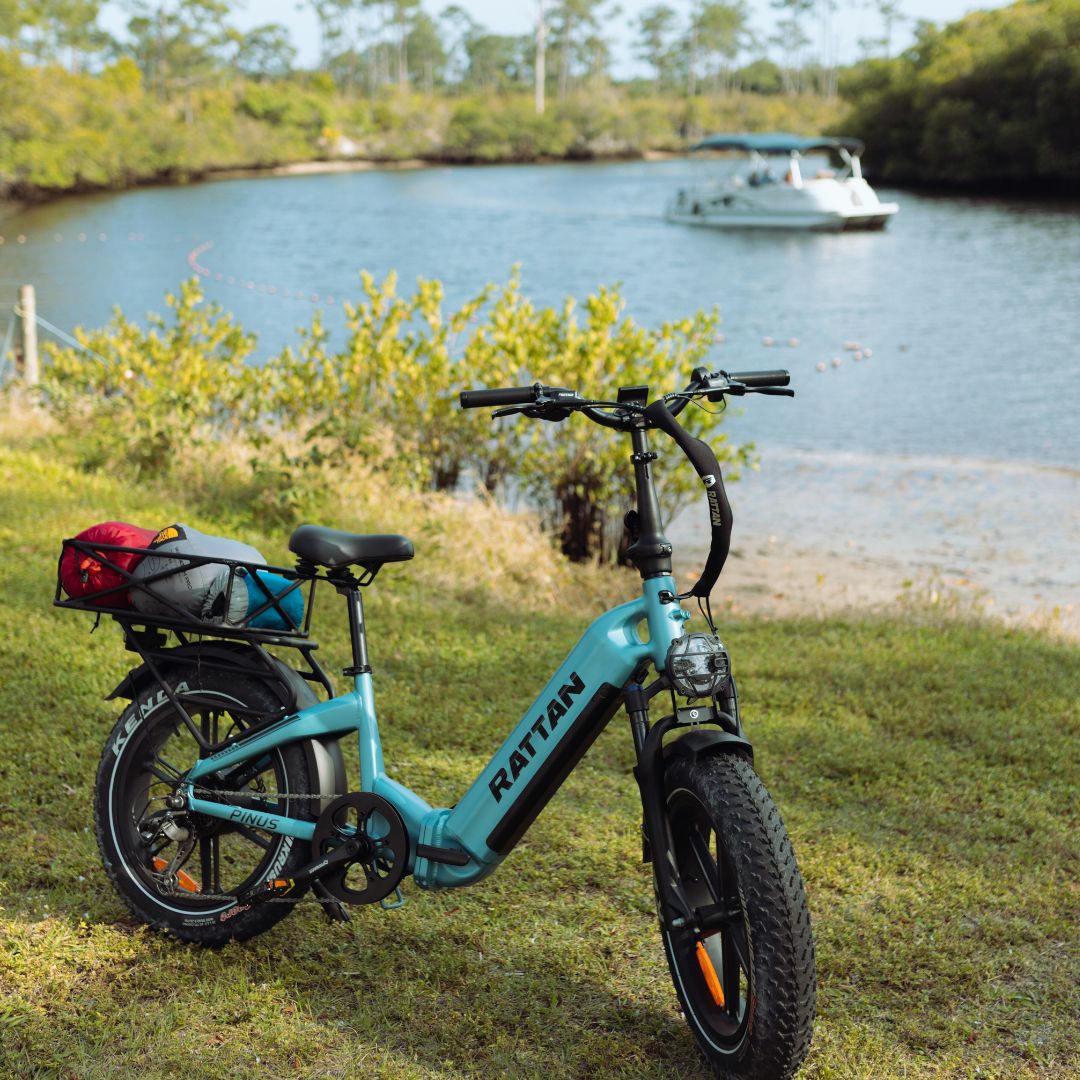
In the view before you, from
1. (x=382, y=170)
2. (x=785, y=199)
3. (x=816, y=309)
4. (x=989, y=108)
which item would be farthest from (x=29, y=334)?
(x=382, y=170)

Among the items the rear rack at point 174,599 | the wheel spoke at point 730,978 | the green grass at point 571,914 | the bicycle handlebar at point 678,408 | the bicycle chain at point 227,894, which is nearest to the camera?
the bicycle handlebar at point 678,408

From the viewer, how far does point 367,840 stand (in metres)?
3.11

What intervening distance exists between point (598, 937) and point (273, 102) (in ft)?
294

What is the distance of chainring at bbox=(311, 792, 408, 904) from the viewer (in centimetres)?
306

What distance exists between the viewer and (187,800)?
10.5 ft

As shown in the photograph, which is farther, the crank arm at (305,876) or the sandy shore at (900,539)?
the sandy shore at (900,539)

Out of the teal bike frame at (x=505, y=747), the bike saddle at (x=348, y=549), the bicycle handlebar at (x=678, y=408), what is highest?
the bicycle handlebar at (x=678, y=408)

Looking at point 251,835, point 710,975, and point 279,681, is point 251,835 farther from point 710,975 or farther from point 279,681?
point 710,975

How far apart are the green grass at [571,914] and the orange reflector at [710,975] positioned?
0.68 ft

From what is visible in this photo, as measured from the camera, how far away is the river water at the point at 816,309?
31.0 feet

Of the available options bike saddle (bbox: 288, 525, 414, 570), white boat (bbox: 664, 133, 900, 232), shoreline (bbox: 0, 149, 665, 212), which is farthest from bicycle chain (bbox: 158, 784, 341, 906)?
shoreline (bbox: 0, 149, 665, 212)

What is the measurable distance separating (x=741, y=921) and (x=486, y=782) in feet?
2.20

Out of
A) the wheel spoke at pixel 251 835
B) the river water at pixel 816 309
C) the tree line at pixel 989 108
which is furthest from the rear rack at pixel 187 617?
the tree line at pixel 989 108

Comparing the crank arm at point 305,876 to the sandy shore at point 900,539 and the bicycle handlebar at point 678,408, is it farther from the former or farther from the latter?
the sandy shore at point 900,539
